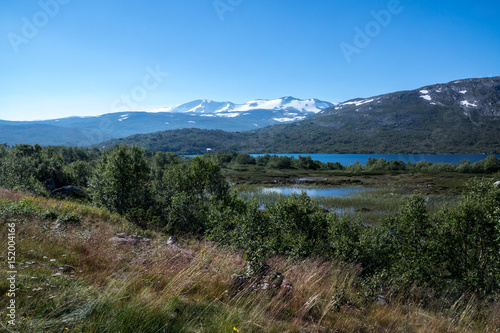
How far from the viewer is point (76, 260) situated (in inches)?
219

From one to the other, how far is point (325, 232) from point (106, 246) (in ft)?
50.3

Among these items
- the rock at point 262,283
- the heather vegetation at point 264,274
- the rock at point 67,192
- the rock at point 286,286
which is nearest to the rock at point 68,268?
the heather vegetation at point 264,274

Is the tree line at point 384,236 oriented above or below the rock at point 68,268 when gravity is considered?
below

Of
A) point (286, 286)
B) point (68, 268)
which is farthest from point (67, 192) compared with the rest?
point (286, 286)

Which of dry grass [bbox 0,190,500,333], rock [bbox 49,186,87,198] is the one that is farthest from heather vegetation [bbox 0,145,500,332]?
rock [bbox 49,186,87,198]

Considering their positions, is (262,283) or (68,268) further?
(262,283)

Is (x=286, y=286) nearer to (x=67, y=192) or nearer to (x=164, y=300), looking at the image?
(x=164, y=300)

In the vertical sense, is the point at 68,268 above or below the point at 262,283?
above

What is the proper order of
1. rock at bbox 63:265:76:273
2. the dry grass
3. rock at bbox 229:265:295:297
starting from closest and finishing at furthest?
1. the dry grass
2. rock at bbox 63:265:76:273
3. rock at bbox 229:265:295:297

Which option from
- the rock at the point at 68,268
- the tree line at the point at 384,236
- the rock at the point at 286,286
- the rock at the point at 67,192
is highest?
the rock at the point at 68,268

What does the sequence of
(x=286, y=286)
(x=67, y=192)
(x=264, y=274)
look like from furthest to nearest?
1. (x=67, y=192)
2. (x=264, y=274)
3. (x=286, y=286)

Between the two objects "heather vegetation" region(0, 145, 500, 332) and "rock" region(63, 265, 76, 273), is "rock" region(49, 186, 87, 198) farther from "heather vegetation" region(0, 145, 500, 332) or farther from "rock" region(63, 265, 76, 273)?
"rock" region(63, 265, 76, 273)

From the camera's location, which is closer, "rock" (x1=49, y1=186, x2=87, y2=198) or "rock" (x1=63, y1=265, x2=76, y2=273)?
"rock" (x1=63, y1=265, x2=76, y2=273)

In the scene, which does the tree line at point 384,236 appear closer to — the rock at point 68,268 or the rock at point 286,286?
the rock at point 286,286
